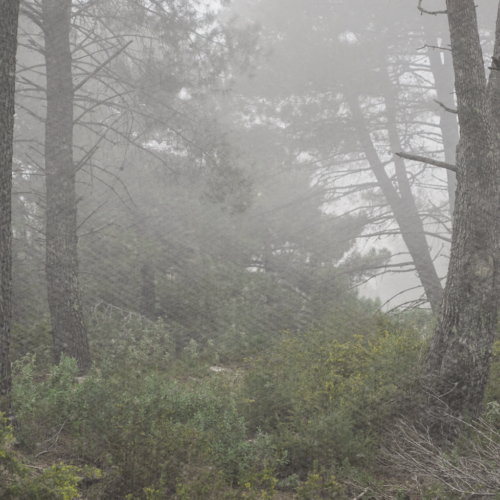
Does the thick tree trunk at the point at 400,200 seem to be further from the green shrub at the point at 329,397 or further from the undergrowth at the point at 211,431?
the undergrowth at the point at 211,431

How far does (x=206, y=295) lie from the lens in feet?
35.3

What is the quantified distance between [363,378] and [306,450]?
1.49 m

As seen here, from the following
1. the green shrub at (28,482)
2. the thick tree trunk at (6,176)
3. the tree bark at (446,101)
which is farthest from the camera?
the tree bark at (446,101)

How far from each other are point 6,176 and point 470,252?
439 centimetres

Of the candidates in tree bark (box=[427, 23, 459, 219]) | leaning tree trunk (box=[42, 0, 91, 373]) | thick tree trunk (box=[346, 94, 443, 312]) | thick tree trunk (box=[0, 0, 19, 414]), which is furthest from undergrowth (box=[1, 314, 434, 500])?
tree bark (box=[427, 23, 459, 219])

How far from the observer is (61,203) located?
716cm

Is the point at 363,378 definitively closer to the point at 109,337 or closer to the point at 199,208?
the point at 109,337

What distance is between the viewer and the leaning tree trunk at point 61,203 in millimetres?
6938

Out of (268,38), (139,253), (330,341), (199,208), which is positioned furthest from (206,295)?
(268,38)

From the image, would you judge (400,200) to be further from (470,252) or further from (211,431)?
(211,431)

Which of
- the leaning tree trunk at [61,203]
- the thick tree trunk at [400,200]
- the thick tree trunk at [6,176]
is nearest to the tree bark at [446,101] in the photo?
the thick tree trunk at [400,200]

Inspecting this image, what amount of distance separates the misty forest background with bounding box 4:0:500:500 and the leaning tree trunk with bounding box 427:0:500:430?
13.5 inches

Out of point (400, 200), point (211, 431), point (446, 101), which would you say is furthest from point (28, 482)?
point (446, 101)

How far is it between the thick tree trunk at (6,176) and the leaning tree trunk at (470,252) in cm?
393
